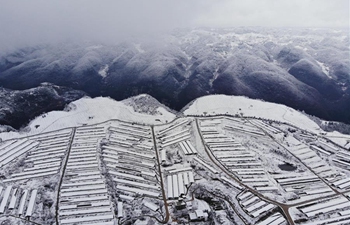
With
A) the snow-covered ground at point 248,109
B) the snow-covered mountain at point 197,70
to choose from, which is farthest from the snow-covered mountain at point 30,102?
the snow-covered ground at point 248,109

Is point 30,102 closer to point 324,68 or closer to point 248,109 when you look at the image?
point 248,109

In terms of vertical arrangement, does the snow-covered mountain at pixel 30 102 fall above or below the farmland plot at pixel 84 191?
above

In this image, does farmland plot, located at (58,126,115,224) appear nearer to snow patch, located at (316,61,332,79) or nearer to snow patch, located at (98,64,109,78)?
snow patch, located at (98,64,109,78)

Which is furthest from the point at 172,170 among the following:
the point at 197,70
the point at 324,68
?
the point at 324,68

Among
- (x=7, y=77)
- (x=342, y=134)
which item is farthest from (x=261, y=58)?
(x=7, y=77)

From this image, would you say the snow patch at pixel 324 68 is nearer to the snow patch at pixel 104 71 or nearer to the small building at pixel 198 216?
the snow patch at pixel 104 71

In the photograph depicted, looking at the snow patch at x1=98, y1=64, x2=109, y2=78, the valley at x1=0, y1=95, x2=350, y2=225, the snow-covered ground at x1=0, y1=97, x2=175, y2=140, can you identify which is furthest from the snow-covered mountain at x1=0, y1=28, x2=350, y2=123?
the valley at x1=0, y1=95, x2=350, y2=225
